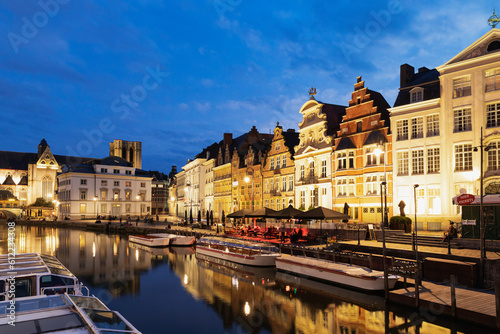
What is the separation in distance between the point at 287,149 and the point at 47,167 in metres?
111

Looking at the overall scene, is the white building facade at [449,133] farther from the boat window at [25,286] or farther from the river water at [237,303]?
the boat window at [25,286]

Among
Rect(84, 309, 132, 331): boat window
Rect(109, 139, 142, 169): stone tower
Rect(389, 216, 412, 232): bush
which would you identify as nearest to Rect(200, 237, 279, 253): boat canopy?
Rect(389, 216, 412, 232): bush

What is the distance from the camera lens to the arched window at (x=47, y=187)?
130 meters

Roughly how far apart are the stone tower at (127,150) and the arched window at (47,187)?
2242 cm

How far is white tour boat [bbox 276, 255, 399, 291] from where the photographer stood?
61.6ft

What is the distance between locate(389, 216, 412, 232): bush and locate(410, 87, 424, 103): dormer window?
11157mm

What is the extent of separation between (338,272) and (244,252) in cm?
1023

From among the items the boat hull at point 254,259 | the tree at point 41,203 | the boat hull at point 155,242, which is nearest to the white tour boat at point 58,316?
the boat hull at point 254,259

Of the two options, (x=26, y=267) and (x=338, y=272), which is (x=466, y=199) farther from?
(x=26, y=267)

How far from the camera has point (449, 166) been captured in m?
30.9

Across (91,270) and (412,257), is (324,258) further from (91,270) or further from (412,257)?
(91,270)

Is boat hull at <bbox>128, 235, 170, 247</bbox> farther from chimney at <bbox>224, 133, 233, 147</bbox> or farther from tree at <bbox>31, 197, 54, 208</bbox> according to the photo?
tree at <bbox>31, 197, 54, 208</bbox>

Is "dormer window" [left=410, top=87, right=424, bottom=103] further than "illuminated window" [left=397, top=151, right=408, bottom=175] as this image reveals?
No

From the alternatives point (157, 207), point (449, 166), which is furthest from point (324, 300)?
point (157, 207)
